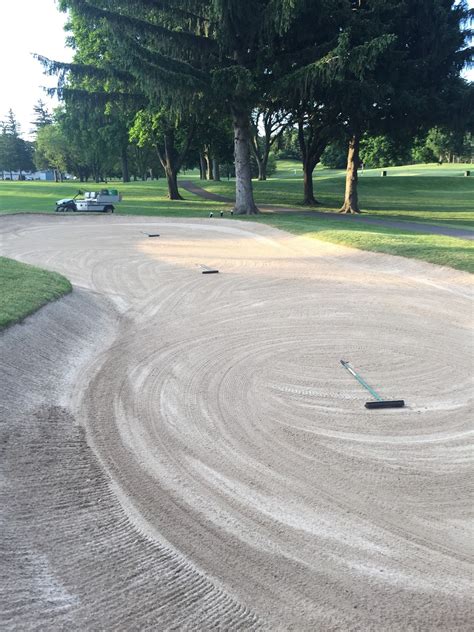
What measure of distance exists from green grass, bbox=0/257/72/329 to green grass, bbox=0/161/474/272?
442 inches

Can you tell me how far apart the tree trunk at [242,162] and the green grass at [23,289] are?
2123cm

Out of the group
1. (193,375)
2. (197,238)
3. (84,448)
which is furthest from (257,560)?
(197,238)

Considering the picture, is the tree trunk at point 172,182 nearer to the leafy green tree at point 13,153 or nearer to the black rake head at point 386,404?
the black rake head at point 386,404

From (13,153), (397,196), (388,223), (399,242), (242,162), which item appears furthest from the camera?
(13,153)

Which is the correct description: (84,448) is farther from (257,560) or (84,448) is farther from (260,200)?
(260,200)

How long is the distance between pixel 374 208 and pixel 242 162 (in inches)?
489

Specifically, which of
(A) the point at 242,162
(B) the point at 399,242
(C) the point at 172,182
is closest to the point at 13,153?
(C) the point at 172,182

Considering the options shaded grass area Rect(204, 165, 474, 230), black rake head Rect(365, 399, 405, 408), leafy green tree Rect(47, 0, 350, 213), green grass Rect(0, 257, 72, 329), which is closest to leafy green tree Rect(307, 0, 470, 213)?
leafy green tree Rect(47, 0, 350, 213)

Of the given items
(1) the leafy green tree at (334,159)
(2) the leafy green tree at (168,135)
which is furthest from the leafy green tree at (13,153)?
(2) the leafy green tree at (168,135)

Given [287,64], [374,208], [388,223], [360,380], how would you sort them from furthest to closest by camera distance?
[374,208]
[287,64]
[388,223]
[360,380]

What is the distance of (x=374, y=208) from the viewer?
4084cm

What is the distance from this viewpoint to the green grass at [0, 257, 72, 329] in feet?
31.5

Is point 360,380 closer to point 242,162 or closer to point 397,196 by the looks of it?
point 242,162

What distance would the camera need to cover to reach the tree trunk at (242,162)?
107ft
